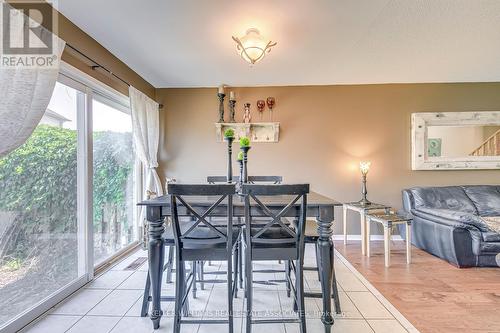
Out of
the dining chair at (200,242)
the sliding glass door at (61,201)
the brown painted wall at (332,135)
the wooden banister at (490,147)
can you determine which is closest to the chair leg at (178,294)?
A: the dining chair at (200,242)

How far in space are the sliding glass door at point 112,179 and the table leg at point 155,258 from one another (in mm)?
1387

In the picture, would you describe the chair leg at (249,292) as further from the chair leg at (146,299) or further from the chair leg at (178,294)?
the chair leg at (146,299)

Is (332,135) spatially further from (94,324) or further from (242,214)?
(94,324)

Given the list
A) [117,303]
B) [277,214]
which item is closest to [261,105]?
[277,214]

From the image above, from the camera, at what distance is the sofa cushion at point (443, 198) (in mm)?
3801

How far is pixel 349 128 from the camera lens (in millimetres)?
4270

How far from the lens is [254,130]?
14.1ft

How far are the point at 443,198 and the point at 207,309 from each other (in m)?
3.67

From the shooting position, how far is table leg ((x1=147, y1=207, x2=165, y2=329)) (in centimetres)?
191

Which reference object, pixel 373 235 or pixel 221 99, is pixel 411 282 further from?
pixel 221 99

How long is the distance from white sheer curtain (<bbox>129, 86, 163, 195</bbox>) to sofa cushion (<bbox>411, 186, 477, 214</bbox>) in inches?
152

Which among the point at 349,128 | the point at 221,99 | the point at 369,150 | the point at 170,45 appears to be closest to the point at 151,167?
the point at 221,99

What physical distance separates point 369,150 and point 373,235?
1.36 metres

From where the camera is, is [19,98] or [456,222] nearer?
[19,98]
